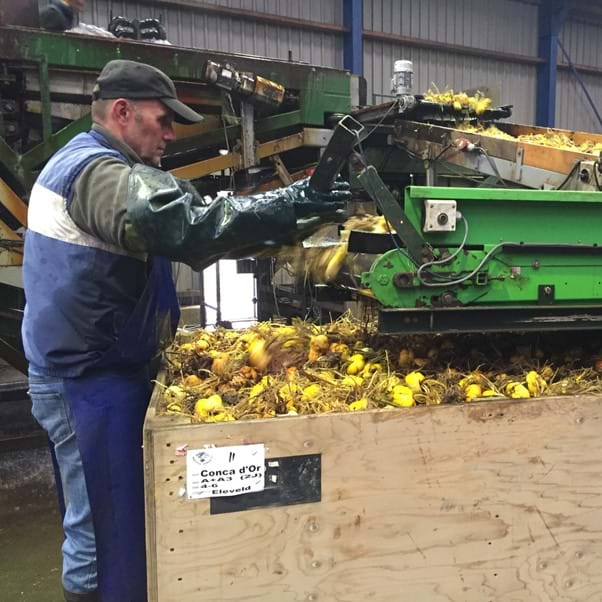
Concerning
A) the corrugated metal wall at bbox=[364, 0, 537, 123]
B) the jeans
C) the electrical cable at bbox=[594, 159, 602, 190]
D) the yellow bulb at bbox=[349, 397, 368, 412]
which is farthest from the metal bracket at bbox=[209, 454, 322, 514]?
the corrugated metal wall at bbox=[364, 0, 537, 123]

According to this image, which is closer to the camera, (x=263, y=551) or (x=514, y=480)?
(x=263, y=551)

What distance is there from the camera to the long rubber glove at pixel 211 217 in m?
1.82

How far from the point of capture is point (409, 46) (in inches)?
439

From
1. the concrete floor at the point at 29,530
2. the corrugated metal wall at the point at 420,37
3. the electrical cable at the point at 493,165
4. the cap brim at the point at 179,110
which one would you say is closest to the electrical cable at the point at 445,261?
the cap brim at the point at 179,110

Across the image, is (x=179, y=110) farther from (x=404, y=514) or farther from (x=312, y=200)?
(x=404, y=514)

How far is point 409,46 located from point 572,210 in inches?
398

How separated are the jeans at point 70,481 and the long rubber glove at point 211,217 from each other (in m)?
0.69

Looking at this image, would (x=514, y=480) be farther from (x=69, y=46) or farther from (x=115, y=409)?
(x=69, y=46)

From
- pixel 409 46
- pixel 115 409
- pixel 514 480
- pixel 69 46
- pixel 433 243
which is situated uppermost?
pixel 409 46

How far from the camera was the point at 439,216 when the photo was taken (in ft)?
6.61

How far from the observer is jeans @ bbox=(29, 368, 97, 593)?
84.3 inches

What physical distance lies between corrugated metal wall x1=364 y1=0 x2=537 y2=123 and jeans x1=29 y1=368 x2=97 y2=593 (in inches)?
393

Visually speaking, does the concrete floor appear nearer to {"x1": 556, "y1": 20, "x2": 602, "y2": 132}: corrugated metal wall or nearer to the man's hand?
the man's hand

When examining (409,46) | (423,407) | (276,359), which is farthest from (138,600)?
(409,46)
